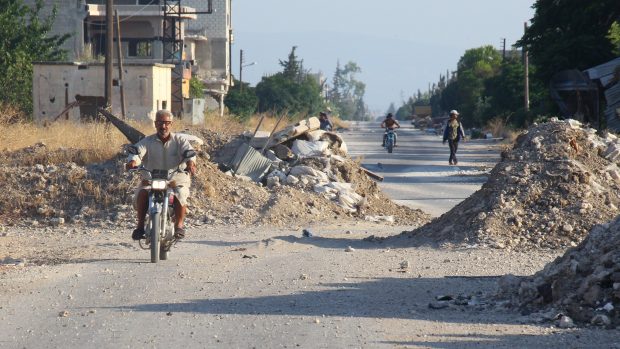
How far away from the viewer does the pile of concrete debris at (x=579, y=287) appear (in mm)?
8891

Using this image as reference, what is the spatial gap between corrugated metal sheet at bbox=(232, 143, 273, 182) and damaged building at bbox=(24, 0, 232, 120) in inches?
1056

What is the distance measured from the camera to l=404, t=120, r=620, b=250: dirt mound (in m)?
14.6

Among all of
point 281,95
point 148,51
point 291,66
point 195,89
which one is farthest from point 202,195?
point 291,66

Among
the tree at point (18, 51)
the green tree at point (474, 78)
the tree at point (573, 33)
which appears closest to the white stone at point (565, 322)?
the tree at point (573, 33)

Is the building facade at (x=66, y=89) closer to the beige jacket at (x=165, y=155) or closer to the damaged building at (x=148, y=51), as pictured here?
the damaged building at (x=148, y=51)

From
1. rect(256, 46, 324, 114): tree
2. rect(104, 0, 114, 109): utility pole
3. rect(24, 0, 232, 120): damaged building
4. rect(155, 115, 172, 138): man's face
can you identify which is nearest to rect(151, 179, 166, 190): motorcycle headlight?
rect(155, 115, 172, 138): man's face

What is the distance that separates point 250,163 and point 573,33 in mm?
24884

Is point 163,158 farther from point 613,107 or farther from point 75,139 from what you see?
point 613,107

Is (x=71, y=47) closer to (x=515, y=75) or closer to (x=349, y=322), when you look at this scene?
(x=515, y=75)

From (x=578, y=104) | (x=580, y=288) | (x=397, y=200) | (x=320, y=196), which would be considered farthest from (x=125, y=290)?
(x=578, y=104)

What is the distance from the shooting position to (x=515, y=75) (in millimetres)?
80875

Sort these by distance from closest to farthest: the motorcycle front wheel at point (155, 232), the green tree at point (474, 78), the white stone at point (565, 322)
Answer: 1. the white stone at point (565, 322)
2. the motorcycle front wheel at point (155, 232)
3. the green tree at point (474, 78)

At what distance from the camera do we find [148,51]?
3462 inches

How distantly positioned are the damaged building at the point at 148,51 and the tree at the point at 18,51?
127cm
